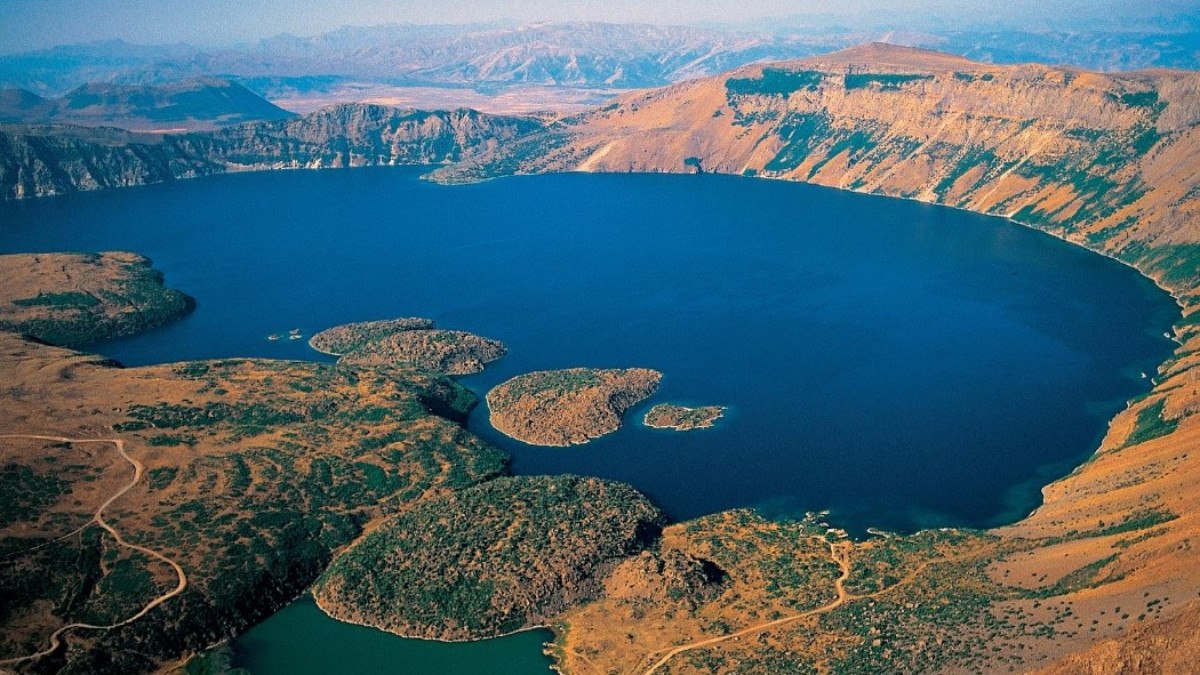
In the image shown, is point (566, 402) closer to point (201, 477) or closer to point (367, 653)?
point (201, 477)

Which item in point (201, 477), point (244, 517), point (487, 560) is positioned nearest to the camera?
point (487, 560)

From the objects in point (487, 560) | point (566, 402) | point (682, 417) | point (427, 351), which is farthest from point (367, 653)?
point (427, 351)

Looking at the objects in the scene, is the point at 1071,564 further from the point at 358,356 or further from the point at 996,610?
the point at 358,356

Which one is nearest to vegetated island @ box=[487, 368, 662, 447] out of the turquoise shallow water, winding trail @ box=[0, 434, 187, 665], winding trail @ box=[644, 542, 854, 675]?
the turquoise shallow water

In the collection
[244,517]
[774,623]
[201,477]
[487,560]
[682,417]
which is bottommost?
[244,517]

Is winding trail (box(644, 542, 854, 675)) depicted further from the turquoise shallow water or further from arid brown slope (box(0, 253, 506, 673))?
arid brown slope (box(0, 253, 506, 673))
